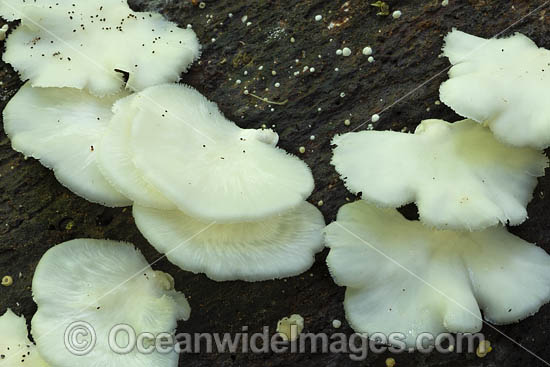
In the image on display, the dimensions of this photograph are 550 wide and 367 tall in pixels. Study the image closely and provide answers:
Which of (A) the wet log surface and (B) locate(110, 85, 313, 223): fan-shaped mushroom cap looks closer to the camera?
(B) locate(110, 85, 313, 223): fan-shaped mushroom cap

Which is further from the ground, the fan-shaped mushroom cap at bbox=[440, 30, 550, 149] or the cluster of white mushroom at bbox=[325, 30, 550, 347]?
the fan-shaped mushroom cap at bbox=[440, 30, 550, 149]

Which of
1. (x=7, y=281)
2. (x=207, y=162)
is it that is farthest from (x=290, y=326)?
(x=7, y=281)

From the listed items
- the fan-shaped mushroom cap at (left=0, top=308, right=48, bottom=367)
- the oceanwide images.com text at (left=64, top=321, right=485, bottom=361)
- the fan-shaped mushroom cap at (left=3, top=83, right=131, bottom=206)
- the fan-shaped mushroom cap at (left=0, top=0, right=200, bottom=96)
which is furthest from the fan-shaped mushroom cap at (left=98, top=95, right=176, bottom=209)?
the fan-shaped mushroom cap at (left=0, top=308, right=48, bottom=367)

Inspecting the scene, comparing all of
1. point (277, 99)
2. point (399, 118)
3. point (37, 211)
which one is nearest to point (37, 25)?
point (37, 211)

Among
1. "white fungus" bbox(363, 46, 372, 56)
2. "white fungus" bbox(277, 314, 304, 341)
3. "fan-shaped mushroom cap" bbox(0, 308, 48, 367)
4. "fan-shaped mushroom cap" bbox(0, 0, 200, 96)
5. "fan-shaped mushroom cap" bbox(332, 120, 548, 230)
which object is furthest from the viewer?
"white fungus" bbox(363, 46, 372, 56)

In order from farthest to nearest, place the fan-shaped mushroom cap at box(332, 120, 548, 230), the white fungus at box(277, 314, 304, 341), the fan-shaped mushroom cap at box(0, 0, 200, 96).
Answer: the fan-shaped mushroom cap at box(0, 0, 200, 96) < the white fungus at box(277, 314, 304, 341) < the fan-shaped mushroom cap at box(332, 120, 548, 230)

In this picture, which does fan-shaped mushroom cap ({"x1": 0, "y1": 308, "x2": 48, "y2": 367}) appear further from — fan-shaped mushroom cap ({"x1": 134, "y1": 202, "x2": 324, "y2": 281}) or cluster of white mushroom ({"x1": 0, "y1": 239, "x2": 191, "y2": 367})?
fan-shaped mushroom cap ({"x1": 134, "y1": 202, "x2": 324, "y2": 281})

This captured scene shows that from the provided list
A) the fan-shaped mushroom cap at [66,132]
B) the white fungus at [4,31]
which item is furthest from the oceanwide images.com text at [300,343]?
the white fungus at [4,31]

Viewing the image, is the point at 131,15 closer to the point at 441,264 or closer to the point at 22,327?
the point at 22,327
